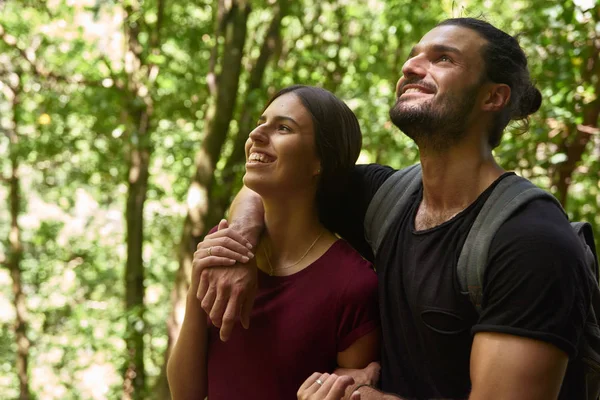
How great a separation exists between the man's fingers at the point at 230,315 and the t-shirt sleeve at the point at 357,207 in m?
0.54

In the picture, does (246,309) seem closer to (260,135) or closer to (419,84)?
(260,135)

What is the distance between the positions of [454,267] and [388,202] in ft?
1.72

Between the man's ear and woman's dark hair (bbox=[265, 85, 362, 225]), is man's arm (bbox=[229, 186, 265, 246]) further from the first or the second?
the man's ear

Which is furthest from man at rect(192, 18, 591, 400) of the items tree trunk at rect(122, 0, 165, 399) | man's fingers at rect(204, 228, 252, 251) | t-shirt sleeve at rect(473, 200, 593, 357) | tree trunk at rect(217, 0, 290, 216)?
tree trunk at rect(122, 0, 165, 399)

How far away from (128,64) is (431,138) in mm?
7154

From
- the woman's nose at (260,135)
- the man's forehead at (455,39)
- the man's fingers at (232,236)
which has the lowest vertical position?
the man's fingers at (232,236)

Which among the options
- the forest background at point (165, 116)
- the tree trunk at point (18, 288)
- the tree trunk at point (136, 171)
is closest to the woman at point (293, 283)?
the forest background at point (165, 116)

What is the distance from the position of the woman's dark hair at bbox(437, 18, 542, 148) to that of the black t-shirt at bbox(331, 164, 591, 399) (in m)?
0.37

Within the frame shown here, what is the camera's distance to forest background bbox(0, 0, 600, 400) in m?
5.21

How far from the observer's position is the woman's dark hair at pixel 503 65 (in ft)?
Answer: 8.17

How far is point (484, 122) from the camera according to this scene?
2494 mm

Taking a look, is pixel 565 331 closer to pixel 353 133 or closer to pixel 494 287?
pixel 494 287

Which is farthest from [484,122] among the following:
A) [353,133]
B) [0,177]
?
[0,177]

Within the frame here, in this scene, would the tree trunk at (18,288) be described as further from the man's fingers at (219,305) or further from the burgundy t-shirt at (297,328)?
the man's fingers at (219,305)
